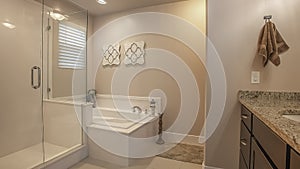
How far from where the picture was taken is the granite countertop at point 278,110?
0.74 m

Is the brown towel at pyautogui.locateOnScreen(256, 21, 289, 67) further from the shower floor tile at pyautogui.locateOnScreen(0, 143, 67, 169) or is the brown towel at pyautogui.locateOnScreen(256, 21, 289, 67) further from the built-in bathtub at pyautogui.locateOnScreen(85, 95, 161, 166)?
the shower floor tile at pyautogui.locateOnScreen(0, 143, 67, 169)

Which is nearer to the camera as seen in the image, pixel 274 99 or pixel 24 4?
pixel 274 99

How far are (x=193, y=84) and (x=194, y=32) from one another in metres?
0.88

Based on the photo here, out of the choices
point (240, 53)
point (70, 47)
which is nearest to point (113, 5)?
point (70, 47)


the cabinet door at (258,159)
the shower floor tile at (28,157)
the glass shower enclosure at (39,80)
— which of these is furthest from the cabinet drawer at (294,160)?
the shower floor tile at (28,157)

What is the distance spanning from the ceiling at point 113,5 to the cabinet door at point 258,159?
2.67m

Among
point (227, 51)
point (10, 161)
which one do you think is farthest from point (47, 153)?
point (227, 51)

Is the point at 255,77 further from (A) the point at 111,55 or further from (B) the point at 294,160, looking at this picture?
(A) the point at 111,55

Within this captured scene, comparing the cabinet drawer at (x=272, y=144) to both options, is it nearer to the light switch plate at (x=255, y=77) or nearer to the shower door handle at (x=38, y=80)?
the light switch plate at (x=255, y=77)

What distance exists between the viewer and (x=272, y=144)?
920 mm

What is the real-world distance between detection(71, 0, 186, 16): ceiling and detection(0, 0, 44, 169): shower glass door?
767 mm

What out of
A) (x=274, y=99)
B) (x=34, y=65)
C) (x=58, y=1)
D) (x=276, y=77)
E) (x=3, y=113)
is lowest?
(x=3, y=113)

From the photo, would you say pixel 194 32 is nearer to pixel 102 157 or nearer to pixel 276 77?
pixel 276 77

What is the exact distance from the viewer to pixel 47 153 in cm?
240
